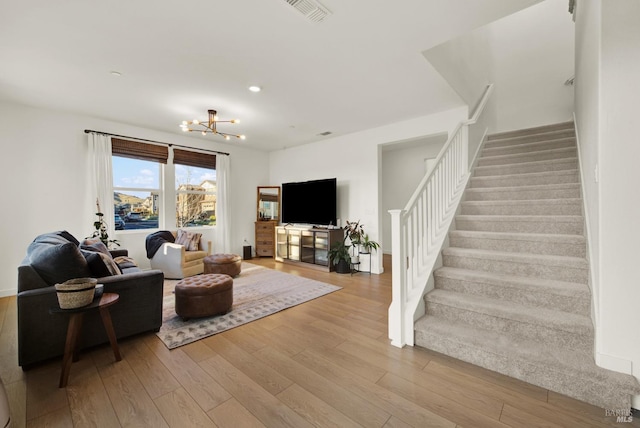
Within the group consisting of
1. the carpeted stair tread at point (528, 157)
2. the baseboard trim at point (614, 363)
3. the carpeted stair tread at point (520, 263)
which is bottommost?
the baseboard trim at point (614, 363)

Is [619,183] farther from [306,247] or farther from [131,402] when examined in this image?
[306,247]

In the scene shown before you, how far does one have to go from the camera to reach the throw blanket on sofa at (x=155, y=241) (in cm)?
457

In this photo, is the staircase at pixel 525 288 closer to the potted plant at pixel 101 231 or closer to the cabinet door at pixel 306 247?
the cabinet door at pixel 306 247

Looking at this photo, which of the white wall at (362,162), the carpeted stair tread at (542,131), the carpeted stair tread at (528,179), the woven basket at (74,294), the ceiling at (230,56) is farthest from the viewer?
the white wall at (362,162)

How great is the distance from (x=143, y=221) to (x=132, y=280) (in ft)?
10.6

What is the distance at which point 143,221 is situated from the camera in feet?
16.7

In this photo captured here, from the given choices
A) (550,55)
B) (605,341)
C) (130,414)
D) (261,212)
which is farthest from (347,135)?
(130,414)

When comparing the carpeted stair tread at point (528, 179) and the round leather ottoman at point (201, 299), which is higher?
the carpeted stair tread at point (528, 179)

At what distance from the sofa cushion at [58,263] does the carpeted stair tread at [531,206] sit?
4.02m

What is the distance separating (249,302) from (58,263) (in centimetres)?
188

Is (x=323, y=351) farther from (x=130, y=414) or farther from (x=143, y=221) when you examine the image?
(x=143, y=221)

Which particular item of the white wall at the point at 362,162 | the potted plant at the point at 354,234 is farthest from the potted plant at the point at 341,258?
the white wall at the point at 362,162

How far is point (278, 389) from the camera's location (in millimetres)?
1742

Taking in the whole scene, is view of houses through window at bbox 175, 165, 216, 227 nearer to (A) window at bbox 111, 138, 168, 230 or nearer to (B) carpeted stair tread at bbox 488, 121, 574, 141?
(A) window at bbox 111, 138, 168, 230
